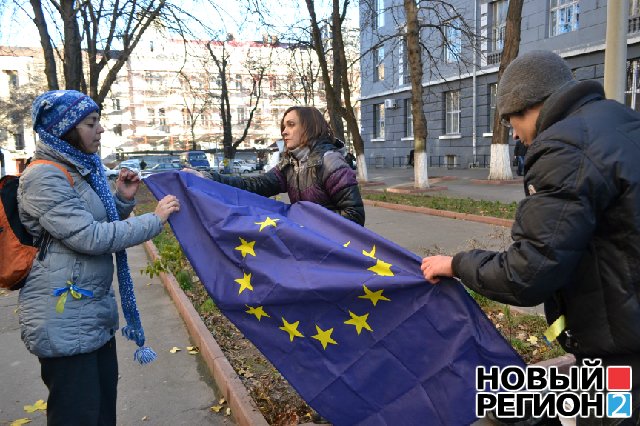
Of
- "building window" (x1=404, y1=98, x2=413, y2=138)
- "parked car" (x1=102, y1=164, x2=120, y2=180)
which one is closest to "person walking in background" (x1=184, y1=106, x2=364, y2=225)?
"parked car" (x1=102, y1=164, x2=120, y2=180)

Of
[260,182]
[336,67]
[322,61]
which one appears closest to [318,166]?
[260,182]

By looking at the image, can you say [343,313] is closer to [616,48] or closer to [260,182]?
[260,182]

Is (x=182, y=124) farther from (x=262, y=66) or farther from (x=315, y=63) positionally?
(x=262, y=66)

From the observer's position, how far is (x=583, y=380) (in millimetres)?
1705

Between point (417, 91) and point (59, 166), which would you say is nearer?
point (59, 166)

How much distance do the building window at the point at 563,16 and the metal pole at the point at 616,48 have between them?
1561 cm

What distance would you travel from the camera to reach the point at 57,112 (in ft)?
7.28

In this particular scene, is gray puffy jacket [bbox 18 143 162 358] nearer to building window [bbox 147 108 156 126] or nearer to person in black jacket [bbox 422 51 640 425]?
person in black jacket [bbox 422 51 640 425]

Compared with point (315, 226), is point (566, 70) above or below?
above

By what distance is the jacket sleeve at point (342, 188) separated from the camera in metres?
2.84

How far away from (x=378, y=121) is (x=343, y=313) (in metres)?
32.1

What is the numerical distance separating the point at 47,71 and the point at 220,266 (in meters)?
13.1

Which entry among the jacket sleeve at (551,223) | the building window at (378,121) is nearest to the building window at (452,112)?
the building window at (378,121)

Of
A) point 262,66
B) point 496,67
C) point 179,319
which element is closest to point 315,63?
point 262,66
